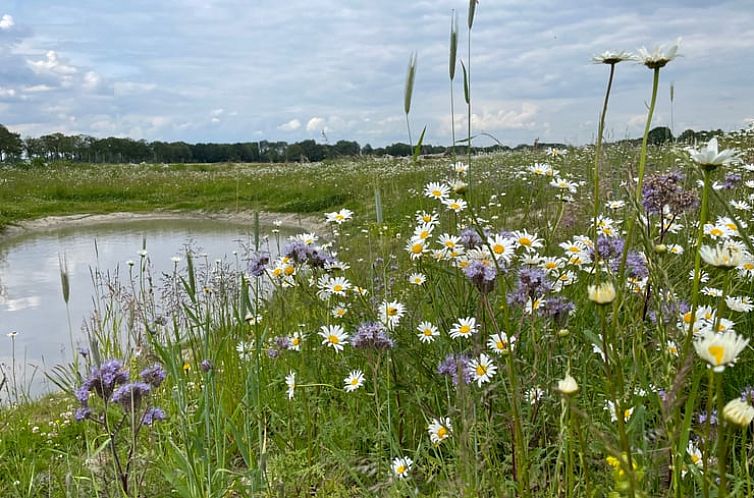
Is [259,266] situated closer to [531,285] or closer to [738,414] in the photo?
[531,285]

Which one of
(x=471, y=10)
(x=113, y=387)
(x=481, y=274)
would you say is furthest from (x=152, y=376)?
(x=471, y=10)

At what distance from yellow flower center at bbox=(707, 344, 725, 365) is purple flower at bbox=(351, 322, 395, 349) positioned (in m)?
1.14

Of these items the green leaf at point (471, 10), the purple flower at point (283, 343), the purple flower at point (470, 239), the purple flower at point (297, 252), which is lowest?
the purple flower at point (283, 343)

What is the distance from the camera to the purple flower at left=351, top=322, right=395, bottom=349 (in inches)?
70.1

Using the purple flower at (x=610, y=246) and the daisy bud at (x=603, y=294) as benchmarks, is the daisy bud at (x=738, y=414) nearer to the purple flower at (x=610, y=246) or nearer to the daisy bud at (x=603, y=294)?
the daisy bud at (x=603, y=294)

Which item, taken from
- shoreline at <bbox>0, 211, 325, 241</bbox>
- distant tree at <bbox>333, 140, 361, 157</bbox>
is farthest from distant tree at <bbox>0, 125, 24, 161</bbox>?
distant tree at <bbox>333, 140, 361, 157</bbox>

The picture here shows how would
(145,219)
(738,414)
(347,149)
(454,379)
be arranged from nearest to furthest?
1. (738,414)
2. (454,379)
3. (347,149)
4. (145,219)

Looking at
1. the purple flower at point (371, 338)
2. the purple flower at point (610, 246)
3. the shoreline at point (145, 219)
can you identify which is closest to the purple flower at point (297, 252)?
the purple flower at point (371, 338)

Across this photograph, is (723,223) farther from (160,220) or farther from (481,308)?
(160,220)

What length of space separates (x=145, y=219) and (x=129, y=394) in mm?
14565

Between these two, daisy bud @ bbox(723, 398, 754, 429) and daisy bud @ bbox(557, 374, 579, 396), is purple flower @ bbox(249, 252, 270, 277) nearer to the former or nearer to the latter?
daisy bud @ bbox(557, 374, 579, 396)

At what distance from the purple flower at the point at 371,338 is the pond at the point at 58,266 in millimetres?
912

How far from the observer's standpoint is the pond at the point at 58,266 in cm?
491

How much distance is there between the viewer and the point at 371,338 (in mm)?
1783
